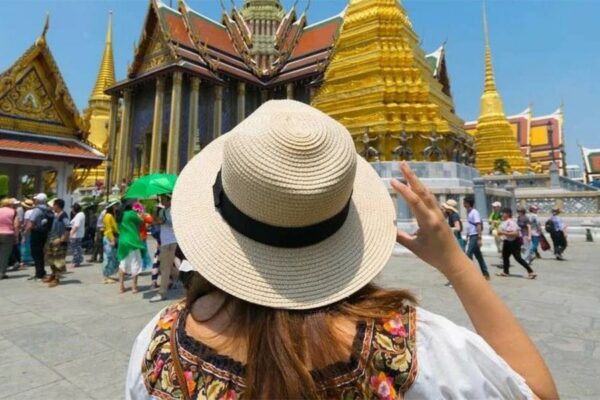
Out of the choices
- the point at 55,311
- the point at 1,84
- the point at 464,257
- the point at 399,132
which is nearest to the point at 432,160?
the point at 399,132

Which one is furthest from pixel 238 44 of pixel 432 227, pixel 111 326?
pixel 432 227

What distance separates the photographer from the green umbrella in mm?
5604

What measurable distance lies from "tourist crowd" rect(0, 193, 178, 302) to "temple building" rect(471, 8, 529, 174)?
20158mm

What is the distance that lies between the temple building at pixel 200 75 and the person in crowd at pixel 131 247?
56.6ft

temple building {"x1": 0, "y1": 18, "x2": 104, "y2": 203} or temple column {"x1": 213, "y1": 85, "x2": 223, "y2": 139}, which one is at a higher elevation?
temple column {"x1": 213, "y1": 85, "x2": 223, "y2": 139}

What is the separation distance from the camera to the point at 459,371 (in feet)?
2.27

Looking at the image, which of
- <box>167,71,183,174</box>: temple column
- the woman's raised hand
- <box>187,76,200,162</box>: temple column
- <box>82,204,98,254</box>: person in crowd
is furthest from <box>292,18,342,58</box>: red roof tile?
the woman's raised hand

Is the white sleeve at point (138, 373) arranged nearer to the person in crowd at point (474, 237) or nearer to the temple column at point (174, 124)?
the person in crowd at point (474, 237)

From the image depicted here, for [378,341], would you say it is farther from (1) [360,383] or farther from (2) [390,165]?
(2) [390,165]

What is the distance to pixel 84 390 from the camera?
7.65 ft

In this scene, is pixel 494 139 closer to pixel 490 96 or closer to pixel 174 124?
pixel 490 96

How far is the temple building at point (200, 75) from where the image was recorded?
22.9 metres

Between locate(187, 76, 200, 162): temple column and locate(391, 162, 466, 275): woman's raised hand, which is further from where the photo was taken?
locate(187, 76, 200, 162): temple column

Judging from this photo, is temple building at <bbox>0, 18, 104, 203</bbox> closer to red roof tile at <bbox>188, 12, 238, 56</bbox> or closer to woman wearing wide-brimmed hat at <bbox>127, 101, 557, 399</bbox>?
woman wearing wide-brimmed hat at <bbox>127, 101, 557, 399</bbox>
